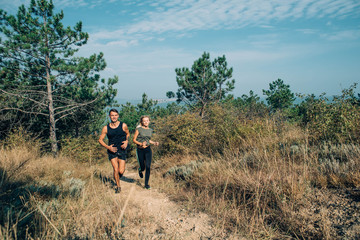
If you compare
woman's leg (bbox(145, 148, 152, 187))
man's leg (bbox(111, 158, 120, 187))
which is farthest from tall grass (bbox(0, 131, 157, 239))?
woman's leg (bbox(145, 148, 152, 187))

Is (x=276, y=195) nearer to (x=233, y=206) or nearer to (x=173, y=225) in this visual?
(x=233, y=206)

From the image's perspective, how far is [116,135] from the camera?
4.81 meters

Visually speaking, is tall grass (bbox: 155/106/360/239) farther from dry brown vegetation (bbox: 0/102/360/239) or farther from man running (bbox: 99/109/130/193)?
man running (bbox: 99/109/130/193)

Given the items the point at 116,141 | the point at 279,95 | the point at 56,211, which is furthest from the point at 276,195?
the point at 279,95

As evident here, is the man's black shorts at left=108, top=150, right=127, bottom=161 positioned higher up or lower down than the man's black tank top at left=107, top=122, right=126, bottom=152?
lower down

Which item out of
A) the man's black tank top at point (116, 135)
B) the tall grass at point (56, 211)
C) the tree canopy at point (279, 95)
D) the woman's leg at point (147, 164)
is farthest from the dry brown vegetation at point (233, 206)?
the tree canopy at point (279, 95)

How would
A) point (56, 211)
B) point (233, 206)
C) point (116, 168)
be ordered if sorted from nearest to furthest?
point (56, 211) < point (233, 206) < point (116, 168)

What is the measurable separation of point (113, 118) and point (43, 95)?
10.1 m

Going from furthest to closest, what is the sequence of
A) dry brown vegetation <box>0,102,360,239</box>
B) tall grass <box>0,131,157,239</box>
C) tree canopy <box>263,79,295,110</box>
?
tree canopy <box>263,79,295,110</box>, dry brown vegetation <box>0,102,360,239</box>, tall grass <box>0,131,157,239</box>

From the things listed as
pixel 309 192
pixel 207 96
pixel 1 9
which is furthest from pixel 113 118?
pixel 207 96

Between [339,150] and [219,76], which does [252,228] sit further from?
[219,76]

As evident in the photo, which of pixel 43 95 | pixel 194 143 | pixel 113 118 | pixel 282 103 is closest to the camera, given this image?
pixel 113 118

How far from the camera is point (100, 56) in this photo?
1273 cm

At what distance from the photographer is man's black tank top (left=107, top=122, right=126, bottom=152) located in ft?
15.7
